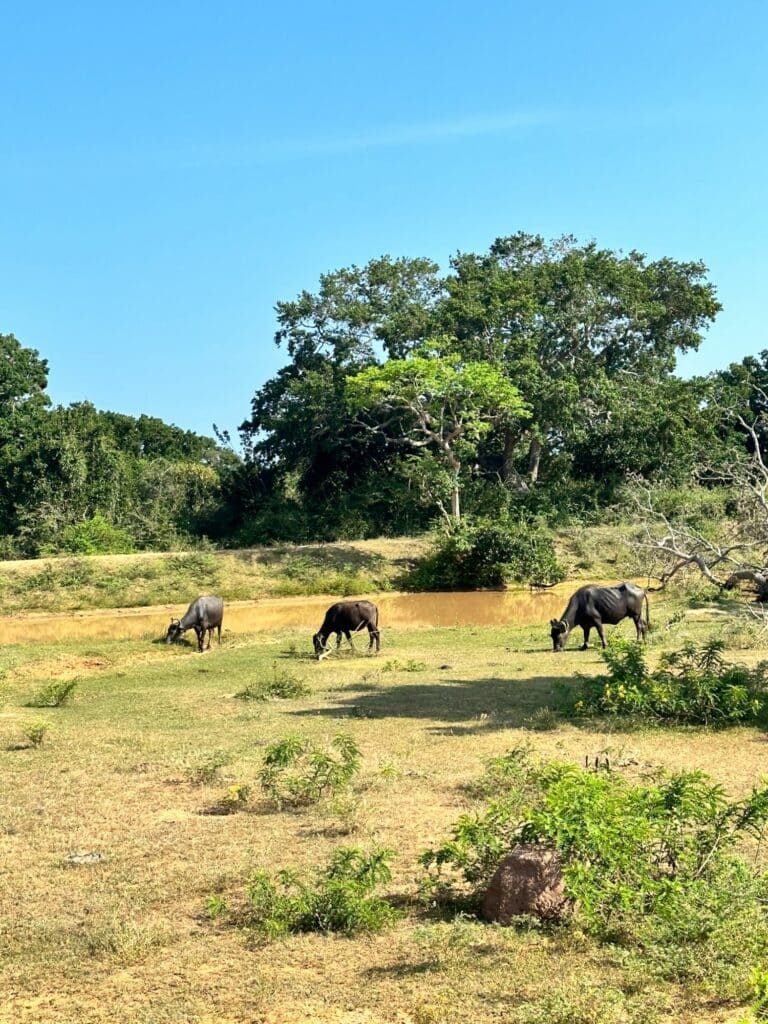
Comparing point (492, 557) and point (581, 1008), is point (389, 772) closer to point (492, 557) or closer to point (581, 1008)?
point (581, 1008)

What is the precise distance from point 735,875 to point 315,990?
8.33 ft

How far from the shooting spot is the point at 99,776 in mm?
10688

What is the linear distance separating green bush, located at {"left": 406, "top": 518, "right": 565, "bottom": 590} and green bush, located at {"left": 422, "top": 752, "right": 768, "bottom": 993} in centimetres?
2615

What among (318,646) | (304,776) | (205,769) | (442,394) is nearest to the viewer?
(304,776)

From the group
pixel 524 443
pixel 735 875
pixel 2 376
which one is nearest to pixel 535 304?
pixel 524 443

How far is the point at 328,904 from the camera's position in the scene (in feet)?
21.5

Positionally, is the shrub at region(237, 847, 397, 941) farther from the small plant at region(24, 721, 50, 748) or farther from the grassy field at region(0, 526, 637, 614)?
the grassy field at region(0, 526, 637, 614)

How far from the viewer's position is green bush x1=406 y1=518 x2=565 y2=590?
33281mm

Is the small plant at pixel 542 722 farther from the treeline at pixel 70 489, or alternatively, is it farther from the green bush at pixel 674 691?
the treeline at pixel 70 489

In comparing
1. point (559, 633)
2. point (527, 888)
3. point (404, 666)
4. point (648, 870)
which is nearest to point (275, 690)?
point (404, 666)

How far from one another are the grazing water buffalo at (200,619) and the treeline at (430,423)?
16.1m

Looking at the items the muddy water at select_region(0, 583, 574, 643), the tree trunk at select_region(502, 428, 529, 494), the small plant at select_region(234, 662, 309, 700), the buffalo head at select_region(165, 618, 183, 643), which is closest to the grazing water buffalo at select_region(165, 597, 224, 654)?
the buffalo head at select_region(165, 618, 183, 643)

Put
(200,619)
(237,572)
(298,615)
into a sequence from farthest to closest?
(237,572), (298,615), (200,619)

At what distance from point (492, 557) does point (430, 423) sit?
7.99 meters
